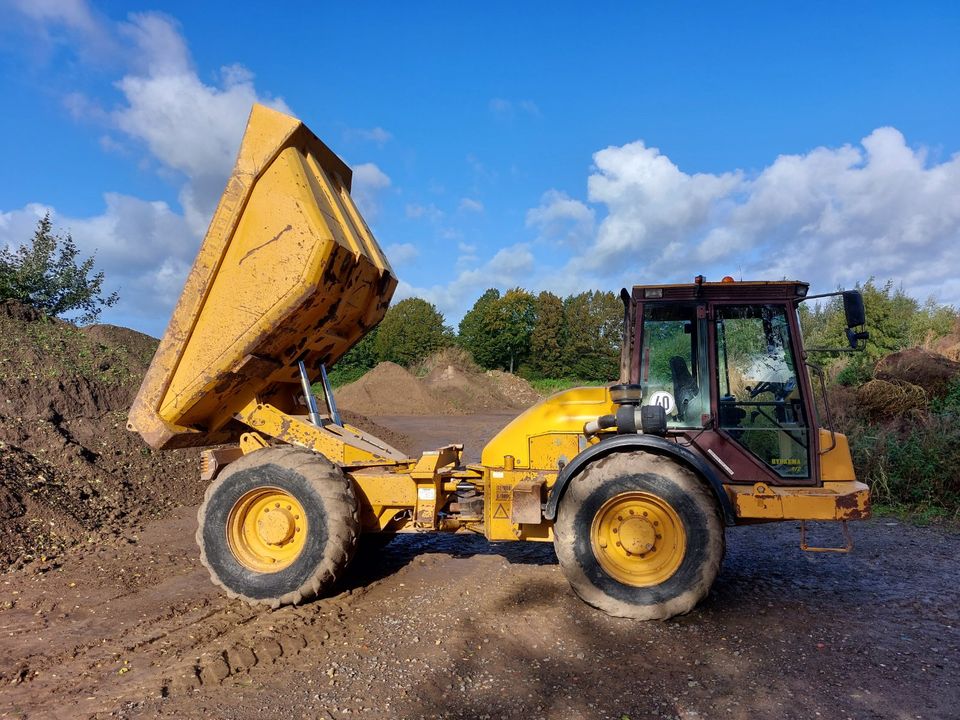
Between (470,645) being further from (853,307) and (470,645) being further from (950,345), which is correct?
(950,345)

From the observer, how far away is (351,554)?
4.89 m

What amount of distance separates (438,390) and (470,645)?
2930cm

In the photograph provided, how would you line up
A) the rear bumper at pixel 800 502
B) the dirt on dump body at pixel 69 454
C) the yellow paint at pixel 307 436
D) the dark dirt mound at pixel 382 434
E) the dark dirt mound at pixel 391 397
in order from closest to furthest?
the rear bumper at pixel 800 502 → the yellow paint at pixel 307 436 → the dirt on dump body at pixel 69 454 → the dark dirt mound at pixel 382 434 → the dark dirt mound at pixel 391 397

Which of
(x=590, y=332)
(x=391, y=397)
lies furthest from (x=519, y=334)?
(x=391, y=397)

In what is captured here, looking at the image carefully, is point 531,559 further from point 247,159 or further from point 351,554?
point 247,159

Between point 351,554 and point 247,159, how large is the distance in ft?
10.1

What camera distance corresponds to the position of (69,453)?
8.27 m

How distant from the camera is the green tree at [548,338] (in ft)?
158

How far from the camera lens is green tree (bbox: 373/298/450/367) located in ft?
159

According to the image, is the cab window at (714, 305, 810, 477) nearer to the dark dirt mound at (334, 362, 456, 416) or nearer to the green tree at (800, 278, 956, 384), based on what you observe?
the green tree at (800, 278, 956, 384)

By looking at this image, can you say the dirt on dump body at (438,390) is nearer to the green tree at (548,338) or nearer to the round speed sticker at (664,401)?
the green tree at (548,338)

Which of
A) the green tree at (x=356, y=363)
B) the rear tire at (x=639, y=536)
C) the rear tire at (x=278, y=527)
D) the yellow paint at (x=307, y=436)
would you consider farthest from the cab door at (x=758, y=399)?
the green tree at (x=356, y=363)

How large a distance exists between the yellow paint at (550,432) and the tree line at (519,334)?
4205 cm

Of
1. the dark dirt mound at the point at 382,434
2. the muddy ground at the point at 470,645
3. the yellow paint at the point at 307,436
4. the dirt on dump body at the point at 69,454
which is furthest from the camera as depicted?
the dark dirt mound at the point at 382,434
